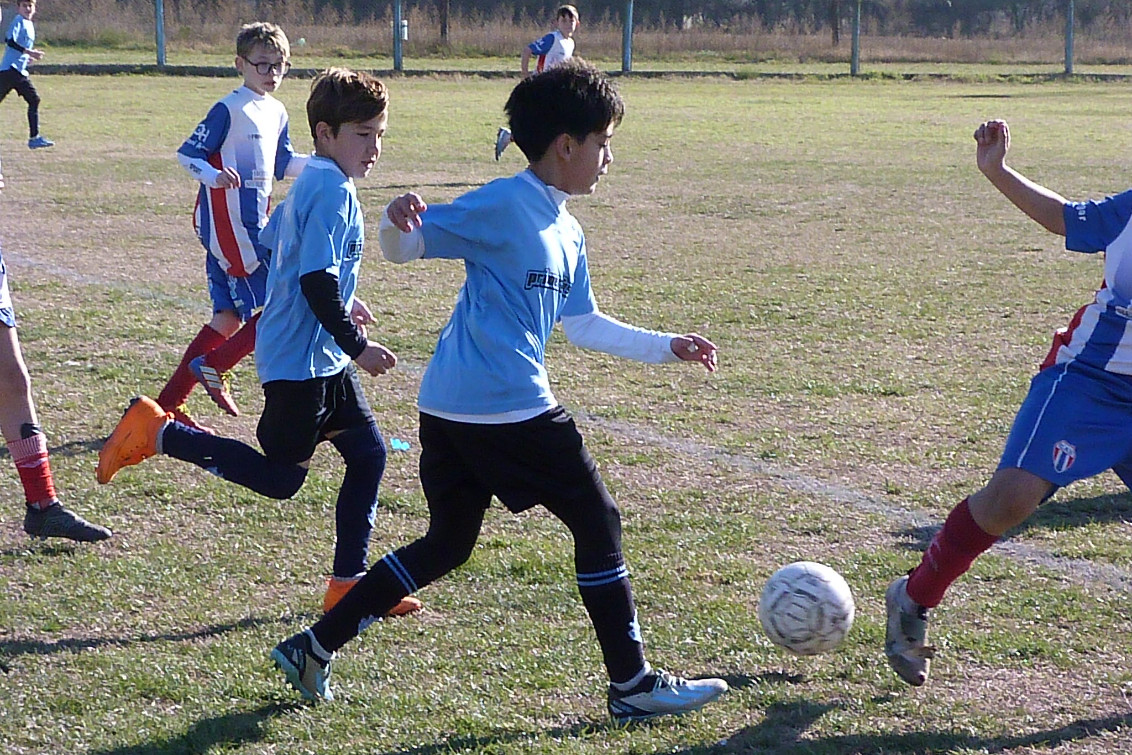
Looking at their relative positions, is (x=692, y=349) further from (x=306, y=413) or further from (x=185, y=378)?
(x=185, y=378)

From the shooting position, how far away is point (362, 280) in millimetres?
8914

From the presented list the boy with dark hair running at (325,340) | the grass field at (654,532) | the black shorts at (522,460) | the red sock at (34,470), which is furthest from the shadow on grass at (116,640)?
the black shorts at (522,460)

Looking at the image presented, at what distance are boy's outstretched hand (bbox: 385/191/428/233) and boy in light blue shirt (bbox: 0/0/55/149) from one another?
14.9 meters

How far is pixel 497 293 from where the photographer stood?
312 centimetres

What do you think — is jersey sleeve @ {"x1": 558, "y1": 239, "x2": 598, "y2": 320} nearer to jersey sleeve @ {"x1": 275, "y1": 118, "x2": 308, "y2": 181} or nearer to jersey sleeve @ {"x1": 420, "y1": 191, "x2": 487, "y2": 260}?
jersey sleeve @ {"x1": 420, "y1": 191, "x2": 487, "y2": 260}

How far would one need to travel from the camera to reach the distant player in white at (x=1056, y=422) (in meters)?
3.25

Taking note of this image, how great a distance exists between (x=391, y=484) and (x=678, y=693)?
81.7 inches

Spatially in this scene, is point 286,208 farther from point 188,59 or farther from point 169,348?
point 188,59

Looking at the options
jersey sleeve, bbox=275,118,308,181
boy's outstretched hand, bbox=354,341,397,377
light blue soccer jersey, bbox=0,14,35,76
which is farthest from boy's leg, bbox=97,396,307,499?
light blue soccer jersey, bbox=0,14,35,76

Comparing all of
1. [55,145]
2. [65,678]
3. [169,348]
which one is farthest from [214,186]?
[55,145]

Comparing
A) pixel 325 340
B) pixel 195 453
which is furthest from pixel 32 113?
pixel 325 340

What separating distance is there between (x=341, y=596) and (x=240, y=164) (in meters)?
2.40

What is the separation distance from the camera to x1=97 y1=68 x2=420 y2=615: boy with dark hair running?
349 centimetres

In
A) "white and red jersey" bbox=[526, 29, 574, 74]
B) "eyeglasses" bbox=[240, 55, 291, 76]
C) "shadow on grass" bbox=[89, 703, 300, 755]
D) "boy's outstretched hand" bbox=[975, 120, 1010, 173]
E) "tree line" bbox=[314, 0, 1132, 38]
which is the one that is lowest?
"shadow on grass" bbox=[89, 703, 300, 755]
